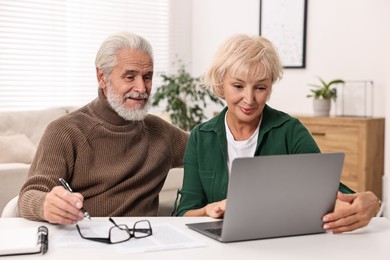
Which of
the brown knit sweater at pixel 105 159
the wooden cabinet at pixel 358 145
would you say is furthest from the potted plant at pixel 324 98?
the brown knit sweater at pixel 105 159

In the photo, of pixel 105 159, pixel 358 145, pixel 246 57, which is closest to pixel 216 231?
pixel 246 57

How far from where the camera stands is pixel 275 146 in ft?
6.66

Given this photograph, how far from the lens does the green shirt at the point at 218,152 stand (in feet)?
6.59

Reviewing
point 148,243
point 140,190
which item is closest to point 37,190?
point 140,190

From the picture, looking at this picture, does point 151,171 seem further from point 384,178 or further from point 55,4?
point 55,4

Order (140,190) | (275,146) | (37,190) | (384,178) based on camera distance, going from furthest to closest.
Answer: (384,178) → (140,190) → (275,146) → (37,190)

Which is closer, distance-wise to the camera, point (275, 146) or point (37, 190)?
point (37, 190)

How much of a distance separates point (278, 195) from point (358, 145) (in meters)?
3.33

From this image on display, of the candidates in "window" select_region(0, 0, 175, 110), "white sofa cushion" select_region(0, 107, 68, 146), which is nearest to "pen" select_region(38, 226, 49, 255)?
"white sofa cushion" select_region(0, 107, 68, 146)

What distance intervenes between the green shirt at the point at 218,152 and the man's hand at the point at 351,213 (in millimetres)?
360

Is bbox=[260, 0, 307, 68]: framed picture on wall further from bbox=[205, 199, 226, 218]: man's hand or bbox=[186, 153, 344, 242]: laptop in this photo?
bbox=[186, 153, 344, 242]: laptop

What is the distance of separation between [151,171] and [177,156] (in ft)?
0.62

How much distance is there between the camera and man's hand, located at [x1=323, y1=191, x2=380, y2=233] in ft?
5.20

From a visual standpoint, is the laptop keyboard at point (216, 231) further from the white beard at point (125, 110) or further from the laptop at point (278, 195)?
the white beard at point (125, 110)
